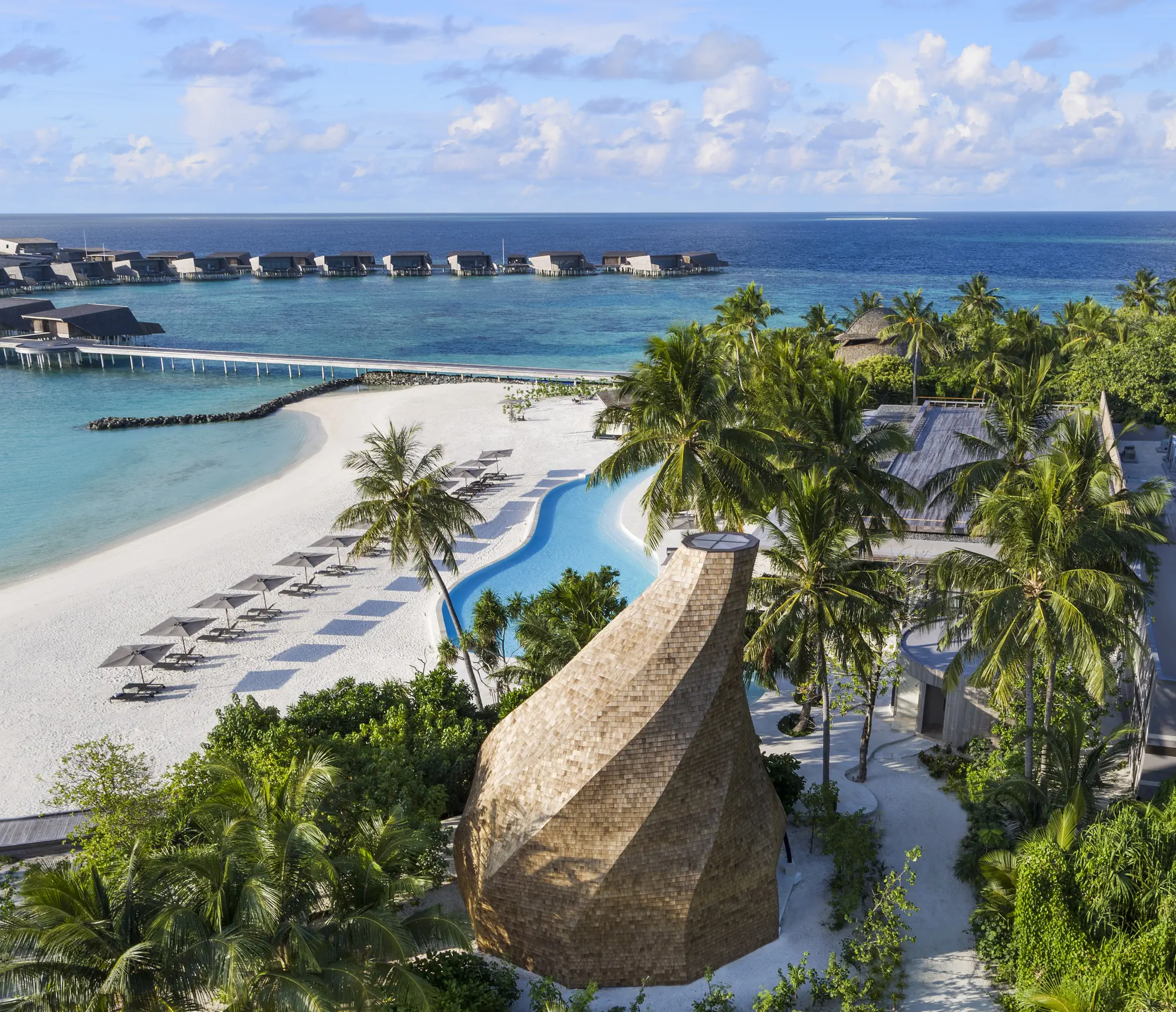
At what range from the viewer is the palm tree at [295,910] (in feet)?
37.1

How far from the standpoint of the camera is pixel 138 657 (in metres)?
26.8

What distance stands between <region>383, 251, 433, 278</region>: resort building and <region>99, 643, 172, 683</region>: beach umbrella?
505ft

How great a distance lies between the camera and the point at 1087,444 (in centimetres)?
1873

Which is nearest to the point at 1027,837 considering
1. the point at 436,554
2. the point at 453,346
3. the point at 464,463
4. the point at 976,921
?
the point at 976,921

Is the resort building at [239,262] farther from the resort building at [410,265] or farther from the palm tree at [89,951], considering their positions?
the palm tree at [89,951]

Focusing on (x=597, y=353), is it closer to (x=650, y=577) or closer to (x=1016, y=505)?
(x=650, y=577)

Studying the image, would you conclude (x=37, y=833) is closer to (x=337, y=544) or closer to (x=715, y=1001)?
(x=715, y=1001)

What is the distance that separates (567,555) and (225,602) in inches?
493

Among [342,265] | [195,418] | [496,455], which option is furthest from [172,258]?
[496,455]

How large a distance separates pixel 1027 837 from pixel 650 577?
18188 millimetres

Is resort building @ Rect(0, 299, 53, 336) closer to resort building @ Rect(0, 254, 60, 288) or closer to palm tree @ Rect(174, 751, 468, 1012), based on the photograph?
resort building @ Rect(0, 254, 60, 288)

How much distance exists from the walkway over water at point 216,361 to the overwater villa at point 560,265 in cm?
7928

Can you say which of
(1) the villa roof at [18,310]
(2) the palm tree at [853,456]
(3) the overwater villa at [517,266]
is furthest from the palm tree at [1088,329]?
(3) the overwater villa at [517,266]

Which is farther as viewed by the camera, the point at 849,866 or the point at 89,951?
the point at 849,866
